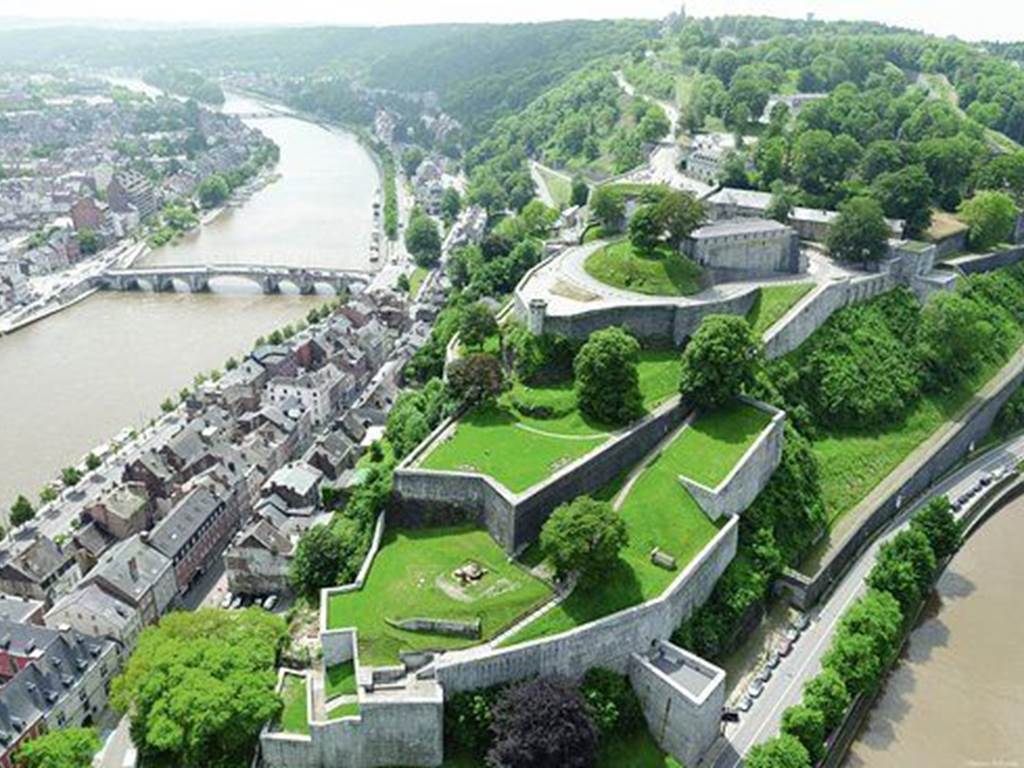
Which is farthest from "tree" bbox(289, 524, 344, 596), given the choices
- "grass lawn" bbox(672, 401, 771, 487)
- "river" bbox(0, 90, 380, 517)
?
"river" bbox(0, 90, 380, 517)

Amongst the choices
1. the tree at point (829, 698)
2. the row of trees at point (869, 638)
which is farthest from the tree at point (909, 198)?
the tree at point (829, 698)

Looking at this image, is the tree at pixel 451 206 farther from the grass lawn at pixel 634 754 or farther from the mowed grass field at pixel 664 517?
the grass lawn at pixel 634 754

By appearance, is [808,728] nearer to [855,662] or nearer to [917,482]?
[855,662]

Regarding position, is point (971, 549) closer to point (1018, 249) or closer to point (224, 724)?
point (1018, 249)

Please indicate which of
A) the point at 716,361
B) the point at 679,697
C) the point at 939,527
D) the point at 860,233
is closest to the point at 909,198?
the point at 860,233

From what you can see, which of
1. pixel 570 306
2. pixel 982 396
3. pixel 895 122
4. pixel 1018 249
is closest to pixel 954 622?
pixel 982 396

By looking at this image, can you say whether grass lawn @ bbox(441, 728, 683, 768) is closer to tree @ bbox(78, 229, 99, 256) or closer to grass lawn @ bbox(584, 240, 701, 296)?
grass lawn @ bbox(584, 240, 701, 296)

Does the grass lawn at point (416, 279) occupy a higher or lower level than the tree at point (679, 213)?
lower

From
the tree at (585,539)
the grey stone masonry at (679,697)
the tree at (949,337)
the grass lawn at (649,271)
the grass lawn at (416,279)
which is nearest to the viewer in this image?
Answer: the grey stone masonry at (679,697)

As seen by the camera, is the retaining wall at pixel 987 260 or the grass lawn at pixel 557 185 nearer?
the retaining wall at pixel 987 260
